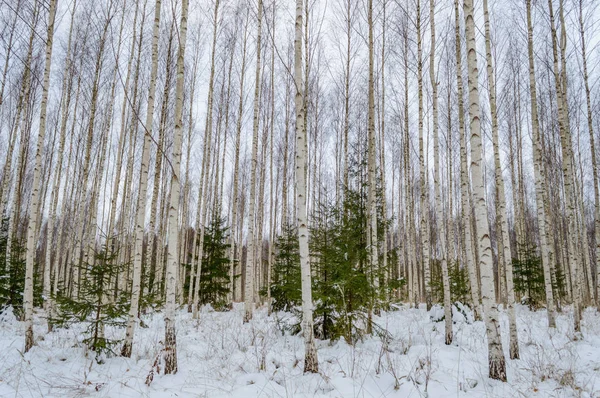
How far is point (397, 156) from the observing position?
18.4 metres

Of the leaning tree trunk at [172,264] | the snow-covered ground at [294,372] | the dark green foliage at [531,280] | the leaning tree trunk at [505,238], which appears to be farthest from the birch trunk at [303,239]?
the dark green foliage at [531,280]

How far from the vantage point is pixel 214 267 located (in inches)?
514

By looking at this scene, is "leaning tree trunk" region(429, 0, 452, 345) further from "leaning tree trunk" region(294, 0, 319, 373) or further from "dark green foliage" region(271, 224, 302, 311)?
"dark green foliage" region(271, 224, 302, 311)

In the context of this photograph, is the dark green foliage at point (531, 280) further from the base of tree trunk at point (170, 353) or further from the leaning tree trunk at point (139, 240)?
the leaning tree trunk at point (139, 240)

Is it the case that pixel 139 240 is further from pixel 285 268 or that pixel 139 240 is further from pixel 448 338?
pixel 285 268

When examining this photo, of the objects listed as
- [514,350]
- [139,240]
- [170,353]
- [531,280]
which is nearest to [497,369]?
[514,350]

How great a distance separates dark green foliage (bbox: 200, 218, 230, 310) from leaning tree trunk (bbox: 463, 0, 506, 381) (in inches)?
409

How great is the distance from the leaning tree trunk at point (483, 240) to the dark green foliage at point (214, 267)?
409 inches

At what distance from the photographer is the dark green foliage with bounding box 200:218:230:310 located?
13023 mm

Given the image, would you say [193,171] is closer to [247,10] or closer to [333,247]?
[247,10]

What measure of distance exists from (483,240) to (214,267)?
430 inches

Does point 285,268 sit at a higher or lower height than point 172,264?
lower

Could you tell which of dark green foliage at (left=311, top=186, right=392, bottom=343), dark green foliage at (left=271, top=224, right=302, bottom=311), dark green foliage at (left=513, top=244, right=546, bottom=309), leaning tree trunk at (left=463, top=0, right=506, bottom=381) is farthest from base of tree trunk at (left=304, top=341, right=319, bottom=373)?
dark green foliage at (left=513, top=244, right=546, bottom=309)

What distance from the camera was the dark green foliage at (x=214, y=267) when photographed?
13.0 metres
